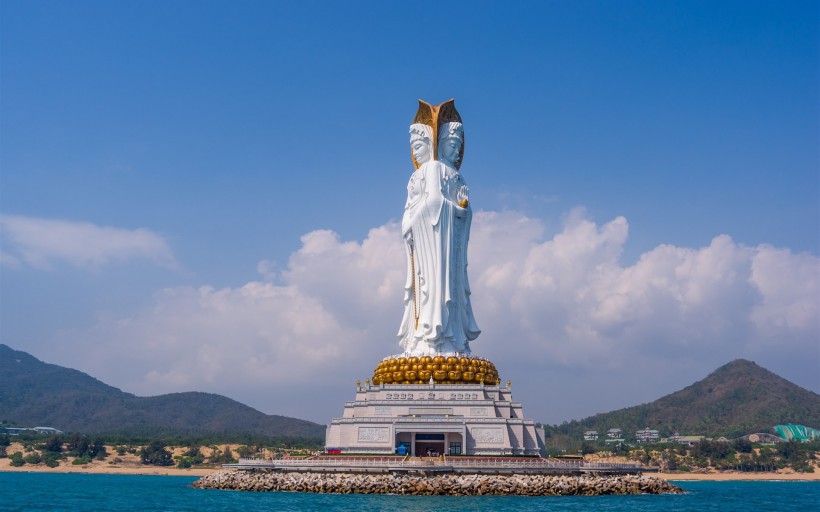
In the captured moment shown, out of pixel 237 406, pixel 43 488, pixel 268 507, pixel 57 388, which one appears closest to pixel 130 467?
pixel 43 488

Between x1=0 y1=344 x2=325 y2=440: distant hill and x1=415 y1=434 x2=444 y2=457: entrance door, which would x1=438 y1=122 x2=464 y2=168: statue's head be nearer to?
x1=415 y1=434 x2=444 y2=457: entrance door

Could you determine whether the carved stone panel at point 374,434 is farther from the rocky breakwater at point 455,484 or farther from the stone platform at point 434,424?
the rocky breakwater at point 455,484

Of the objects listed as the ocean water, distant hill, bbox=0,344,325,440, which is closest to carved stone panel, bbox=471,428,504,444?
the ocean water

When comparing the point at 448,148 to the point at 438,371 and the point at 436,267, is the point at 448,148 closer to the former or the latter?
the point at 436,267

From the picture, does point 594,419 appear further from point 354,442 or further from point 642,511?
point 642,511

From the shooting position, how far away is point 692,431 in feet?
337

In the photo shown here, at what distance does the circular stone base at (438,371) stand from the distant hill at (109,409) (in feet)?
277

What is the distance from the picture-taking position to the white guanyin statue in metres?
40.5

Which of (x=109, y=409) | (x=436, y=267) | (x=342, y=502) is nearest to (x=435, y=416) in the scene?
(x=436, y=267)

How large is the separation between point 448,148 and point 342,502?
2035 centimetres

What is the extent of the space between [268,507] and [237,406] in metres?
135

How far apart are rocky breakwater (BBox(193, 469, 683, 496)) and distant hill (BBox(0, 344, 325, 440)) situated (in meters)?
89.7

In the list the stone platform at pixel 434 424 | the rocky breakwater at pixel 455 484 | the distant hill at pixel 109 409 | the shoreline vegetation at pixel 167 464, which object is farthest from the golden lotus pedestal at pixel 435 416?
the distant hill at pixel 109 409

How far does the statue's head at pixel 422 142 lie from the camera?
42688mm
